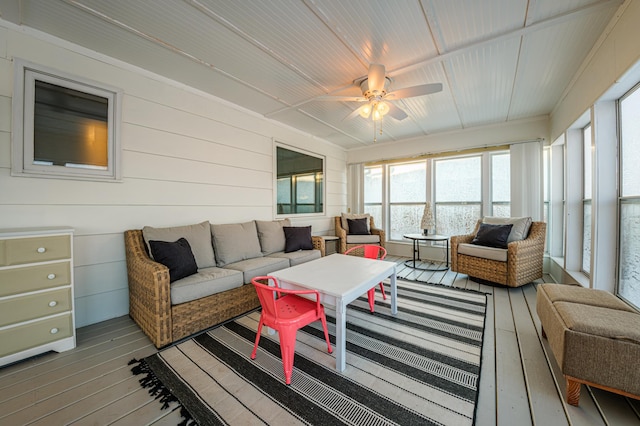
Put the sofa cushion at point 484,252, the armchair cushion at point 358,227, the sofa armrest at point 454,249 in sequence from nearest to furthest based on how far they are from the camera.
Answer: the sofa cushion at point 484,252 → the sofa armrest at point 454,249 → the armchair cushion at point 358,227

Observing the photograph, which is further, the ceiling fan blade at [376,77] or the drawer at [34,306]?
the ceiling fan blade at [376,77]

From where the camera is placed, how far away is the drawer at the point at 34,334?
164cm

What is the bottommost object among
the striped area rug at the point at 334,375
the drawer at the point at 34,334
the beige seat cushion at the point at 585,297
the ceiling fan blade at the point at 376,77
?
the striped area rug at the point at 334,375

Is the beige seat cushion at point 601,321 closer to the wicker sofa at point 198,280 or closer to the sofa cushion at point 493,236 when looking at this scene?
the sofa cushion at point 493,236

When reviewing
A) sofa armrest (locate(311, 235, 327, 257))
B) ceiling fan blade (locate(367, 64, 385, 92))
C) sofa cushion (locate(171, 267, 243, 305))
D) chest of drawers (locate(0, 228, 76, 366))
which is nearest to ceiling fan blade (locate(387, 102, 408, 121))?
ceiling fan blade (locate(367, 64, 385, 92))

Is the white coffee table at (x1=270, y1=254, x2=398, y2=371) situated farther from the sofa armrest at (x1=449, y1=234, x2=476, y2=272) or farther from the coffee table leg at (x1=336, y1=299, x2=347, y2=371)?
the sofa armrest at (x1=449, y1=234, x2=476, y2=272)

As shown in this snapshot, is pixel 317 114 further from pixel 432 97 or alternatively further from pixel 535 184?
pixel 535 184

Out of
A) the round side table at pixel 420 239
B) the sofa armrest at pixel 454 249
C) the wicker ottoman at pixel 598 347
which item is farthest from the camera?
the round side table at pixel 420 239

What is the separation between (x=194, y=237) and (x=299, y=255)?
1.35 meters

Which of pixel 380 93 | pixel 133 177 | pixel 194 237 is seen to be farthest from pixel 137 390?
pixel 380 93

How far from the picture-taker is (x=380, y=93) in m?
2.48

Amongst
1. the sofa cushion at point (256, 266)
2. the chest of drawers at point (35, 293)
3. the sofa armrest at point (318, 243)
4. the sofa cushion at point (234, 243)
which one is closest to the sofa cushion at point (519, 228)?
the sofa armrest at point (318, 243)

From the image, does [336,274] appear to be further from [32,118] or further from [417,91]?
[32,118]

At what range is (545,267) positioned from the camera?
12.8 ft
